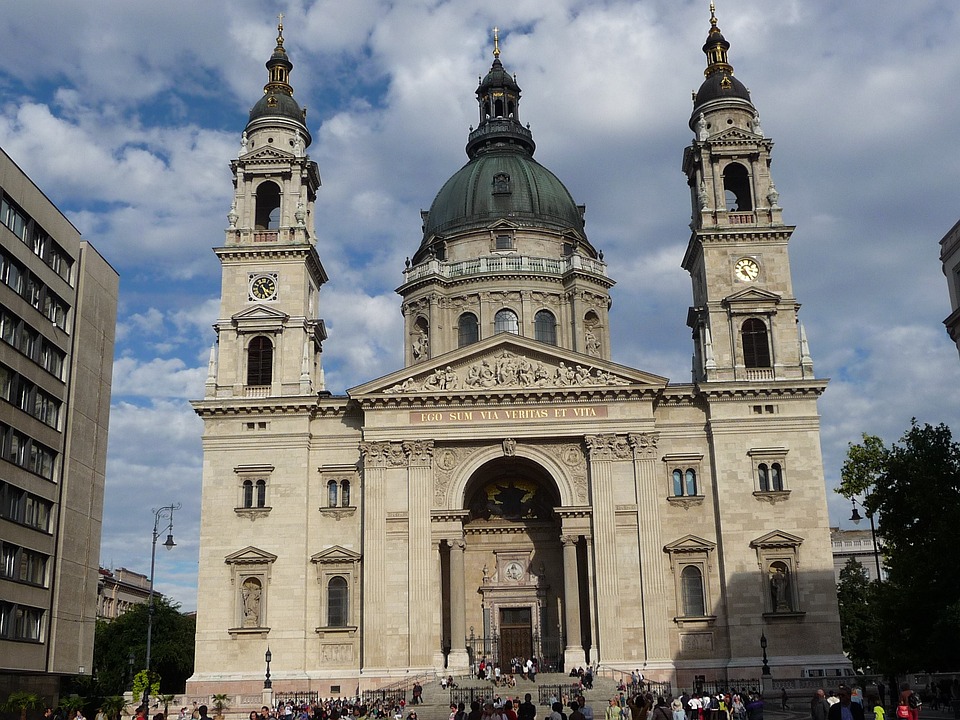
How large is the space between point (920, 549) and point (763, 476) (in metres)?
11.9

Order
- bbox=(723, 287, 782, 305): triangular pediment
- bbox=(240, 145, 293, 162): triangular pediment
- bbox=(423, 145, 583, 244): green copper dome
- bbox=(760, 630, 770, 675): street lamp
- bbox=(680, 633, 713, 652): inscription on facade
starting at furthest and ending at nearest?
bbox=(423, 145, 583, 244): green copper dome, bbox=(240, 145, 293, 162): triangular pediment, bbox=(723, 287, 782, 305): triangular pediment, bbox=(680, 633, 713, 652): inscription on facade, bbox=(760, 630, 770, 675): street lamp

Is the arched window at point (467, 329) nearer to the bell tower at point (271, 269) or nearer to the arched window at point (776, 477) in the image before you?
the bell tower at point (271, 269)

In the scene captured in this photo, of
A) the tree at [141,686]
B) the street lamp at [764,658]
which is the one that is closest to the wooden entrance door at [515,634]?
the street lamp at [764,658]

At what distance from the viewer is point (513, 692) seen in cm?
4403

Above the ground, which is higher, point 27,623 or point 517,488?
point 517,488

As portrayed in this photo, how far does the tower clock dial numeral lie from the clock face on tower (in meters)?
23.3

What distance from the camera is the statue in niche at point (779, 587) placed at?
48719mm

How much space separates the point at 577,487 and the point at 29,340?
969 inches

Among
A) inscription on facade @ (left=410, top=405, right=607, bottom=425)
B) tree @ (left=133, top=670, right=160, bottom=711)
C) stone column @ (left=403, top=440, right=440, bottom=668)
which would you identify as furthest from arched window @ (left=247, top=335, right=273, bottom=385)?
tree @ (left=133, top=670, right=160, bottom=711)

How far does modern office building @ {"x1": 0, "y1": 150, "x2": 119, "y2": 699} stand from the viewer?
40.8 meters

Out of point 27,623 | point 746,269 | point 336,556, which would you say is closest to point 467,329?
point 746,269

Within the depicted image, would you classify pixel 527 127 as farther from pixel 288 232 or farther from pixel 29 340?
pixel 29 340

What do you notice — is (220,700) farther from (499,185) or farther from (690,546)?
(499,185)

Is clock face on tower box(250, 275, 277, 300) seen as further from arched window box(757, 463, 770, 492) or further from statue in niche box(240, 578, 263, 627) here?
arched window box(757, 463, 770, 492)
